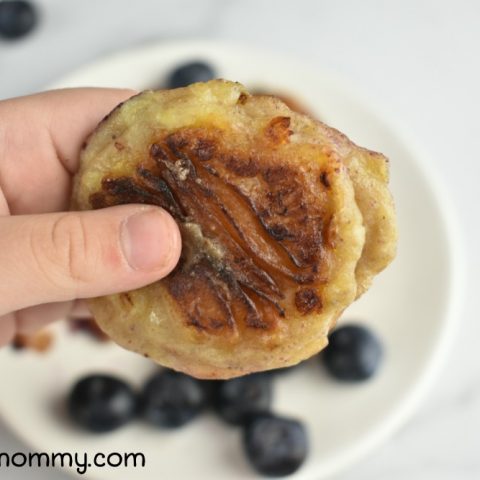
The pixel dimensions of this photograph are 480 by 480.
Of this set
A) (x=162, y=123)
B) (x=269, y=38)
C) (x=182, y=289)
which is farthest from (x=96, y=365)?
(x=269, y=38)

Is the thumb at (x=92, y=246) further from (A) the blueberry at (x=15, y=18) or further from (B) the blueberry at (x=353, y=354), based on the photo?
(A) the blueberry at (x=15, y=18)

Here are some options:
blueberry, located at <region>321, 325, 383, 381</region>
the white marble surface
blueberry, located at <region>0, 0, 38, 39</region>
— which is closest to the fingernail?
blueberry, located at <region>321, 325, 383, 381</region>

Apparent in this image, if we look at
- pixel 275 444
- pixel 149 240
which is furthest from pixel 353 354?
pixel 149 240

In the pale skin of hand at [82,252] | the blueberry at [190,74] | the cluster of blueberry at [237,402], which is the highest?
the blueberry at [190,74]

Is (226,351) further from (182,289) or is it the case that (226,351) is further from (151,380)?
(151,380)

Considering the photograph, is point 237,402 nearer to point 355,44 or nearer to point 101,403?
point 101,403

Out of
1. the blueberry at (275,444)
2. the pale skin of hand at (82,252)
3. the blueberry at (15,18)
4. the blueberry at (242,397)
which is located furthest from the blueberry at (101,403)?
the blueberry at (15,18)
